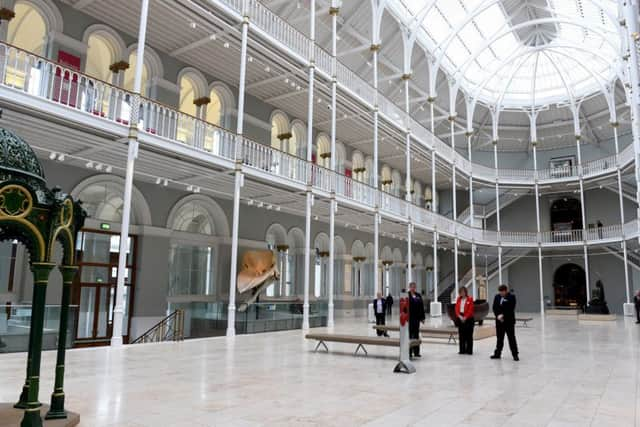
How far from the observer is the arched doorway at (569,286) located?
3366cm

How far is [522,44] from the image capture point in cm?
3200

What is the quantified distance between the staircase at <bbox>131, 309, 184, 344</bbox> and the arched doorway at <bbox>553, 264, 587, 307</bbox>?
27887mm

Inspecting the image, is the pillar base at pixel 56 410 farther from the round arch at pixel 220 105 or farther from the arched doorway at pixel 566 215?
the arched doorway at pixel 566 215

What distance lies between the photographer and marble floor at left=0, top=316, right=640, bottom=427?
495 centimetres

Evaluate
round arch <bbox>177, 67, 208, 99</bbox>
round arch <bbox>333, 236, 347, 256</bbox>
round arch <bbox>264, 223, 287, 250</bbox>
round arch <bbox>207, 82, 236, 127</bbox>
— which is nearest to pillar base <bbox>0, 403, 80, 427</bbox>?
round arch <bbox>177, 67, 208, 99</bbox>

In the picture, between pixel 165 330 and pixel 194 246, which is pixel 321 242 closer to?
pixel 194 246

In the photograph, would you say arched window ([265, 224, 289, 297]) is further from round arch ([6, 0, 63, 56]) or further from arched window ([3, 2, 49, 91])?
round arch ([6, 0, 63, 56])

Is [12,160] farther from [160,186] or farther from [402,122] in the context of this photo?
[402,122]

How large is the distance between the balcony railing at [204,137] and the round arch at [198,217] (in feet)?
6.56

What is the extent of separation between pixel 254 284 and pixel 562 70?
2681cm

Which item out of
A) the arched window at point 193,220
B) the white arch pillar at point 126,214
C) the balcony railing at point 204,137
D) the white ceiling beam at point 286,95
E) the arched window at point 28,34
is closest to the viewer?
the white arch pillar at point 126,214

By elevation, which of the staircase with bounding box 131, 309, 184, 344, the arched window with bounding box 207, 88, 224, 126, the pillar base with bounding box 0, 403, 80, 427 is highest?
the arched window with bounding box 207, 88, 224, 126

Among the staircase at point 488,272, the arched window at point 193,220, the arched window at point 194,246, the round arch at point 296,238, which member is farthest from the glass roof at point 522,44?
the arched window at point 193,220

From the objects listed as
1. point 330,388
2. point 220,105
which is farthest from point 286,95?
point 330,388
